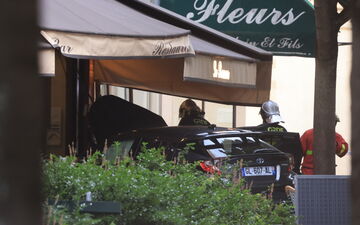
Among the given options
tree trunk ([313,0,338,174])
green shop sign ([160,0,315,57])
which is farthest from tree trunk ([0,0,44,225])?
green shop sign ([160,0,315,57])

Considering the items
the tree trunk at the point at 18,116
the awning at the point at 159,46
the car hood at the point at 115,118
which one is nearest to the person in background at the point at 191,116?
the car hood at the point at 115,118

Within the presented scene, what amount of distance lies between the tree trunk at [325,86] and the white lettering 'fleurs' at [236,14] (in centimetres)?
360

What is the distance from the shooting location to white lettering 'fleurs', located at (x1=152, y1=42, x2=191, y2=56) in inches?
356

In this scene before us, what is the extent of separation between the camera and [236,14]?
14.1 m

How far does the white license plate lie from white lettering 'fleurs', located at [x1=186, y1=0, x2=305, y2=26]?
4.68 meters

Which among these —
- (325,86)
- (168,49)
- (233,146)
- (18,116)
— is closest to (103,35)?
(168,49)

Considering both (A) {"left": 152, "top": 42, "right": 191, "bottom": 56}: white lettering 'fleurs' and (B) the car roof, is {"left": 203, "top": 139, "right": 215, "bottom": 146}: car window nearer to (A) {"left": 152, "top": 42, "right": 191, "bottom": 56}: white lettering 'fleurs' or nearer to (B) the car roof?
(B) the car roof

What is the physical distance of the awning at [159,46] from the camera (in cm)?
862

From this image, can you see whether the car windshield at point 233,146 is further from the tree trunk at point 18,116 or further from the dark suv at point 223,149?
the tree trunk at point 18,116

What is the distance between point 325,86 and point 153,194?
5.13 m

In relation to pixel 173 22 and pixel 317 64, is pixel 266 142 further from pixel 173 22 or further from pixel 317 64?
pixel 173 22

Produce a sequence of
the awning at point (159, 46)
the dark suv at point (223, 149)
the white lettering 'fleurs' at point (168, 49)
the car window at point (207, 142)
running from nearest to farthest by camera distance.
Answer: the awning at point (159, 46) → the white lettering 'fleurs' at point (168, 49) → the dark suv at point (223, 149) → the car window at point (207, 142)

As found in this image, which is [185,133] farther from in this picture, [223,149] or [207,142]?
[223,149]

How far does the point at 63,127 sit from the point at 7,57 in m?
12.1
